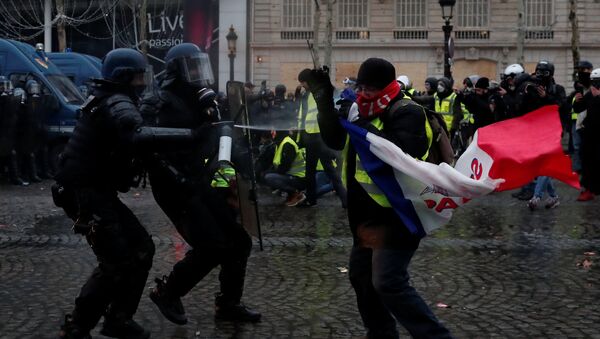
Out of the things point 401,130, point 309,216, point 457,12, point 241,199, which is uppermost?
point 457,12

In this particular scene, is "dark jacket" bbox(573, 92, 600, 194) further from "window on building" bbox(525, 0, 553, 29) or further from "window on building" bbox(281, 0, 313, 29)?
"window on building" bbox(281, 0, 313, 29)

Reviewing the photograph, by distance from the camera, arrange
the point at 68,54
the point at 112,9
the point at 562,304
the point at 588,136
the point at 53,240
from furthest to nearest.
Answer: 1. the point at 112,9
2. the point at 68,54
3. the point at 588,136
4. the point at 53,240
5. the point at 562,304

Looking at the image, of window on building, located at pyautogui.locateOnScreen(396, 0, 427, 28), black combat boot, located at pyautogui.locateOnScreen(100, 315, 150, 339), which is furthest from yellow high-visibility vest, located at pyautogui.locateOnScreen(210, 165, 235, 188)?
window on building, located at pyautogui.locateOnScreen(396, 0, 427, 28)

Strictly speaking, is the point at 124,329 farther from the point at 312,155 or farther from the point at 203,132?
the point at 312,155

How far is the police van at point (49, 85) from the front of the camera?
16156 mm

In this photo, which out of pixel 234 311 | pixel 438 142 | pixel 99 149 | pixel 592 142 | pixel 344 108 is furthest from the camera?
pixel 592 142

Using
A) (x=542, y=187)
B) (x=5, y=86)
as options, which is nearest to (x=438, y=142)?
(x=542, y=187)

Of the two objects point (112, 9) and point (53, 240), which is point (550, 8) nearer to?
point (112, 9)

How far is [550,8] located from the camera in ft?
126

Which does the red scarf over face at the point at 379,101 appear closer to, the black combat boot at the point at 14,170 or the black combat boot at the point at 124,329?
the black combat boot at the point at 124,329

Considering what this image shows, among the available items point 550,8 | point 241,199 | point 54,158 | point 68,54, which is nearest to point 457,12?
point 550,8

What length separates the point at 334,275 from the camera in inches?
293

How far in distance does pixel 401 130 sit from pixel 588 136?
6525mm

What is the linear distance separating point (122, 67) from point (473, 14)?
34562 millimetres
